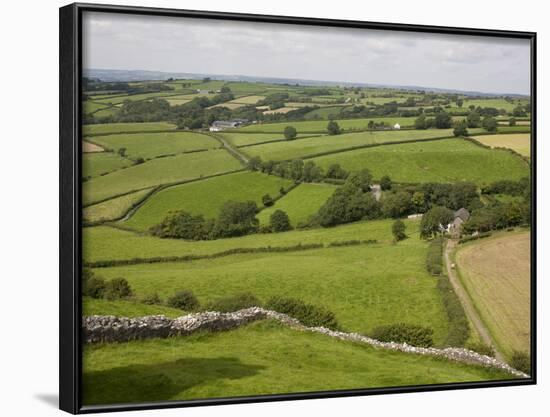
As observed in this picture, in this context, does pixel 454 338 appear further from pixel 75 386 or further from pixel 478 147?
pixel 75 386

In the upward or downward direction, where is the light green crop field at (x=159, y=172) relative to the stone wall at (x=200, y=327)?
upward

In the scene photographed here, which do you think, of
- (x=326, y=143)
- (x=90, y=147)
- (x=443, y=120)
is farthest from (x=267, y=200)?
(x=443, y=120)

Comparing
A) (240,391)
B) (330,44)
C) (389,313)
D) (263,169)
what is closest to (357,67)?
(330,44)

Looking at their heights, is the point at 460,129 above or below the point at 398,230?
above

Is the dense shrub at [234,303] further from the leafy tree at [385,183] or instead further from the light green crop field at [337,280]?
the leafy tree at [385,183]

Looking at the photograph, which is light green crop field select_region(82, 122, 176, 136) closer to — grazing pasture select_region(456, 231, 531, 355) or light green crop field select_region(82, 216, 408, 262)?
light green crop field select_region(82, 216, 408, 262)

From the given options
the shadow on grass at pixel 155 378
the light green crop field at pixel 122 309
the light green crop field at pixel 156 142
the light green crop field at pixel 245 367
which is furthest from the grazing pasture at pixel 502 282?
the light green crop field at pixel 122 309

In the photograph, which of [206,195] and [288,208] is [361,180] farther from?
[206,195]
